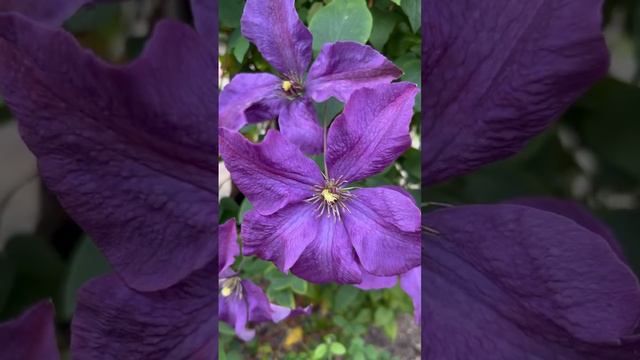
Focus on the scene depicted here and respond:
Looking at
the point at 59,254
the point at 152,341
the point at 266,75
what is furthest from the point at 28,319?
the point at 59,254

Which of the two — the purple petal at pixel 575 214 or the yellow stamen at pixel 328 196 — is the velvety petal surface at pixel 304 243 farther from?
the purple petal at pixel 575 214

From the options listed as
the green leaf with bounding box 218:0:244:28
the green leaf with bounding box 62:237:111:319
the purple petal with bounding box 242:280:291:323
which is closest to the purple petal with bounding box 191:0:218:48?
the green leaf with bounding box 218:0:244:28

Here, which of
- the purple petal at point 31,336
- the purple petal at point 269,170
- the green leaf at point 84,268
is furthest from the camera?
the green leaf at point 84,268

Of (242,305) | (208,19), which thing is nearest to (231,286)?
(242,305)

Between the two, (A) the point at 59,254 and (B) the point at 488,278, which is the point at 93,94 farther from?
(A) the point at 59,254

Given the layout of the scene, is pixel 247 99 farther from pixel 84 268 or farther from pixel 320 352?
pixel 84 268

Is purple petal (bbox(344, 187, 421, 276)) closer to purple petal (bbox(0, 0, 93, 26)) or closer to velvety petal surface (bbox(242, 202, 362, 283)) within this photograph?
velvety petal surface (bbox(242, 202, 362, 283))

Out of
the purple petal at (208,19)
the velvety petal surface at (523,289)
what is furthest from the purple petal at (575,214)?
the purple petal at (208,19)

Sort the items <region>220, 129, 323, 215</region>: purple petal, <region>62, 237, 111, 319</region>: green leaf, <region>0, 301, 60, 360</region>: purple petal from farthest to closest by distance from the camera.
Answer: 1. <region>62, 237, 111, 319</region>: green leaf
2. <region>0, 301, 60, 360</region>: purple petal
3. <region>220, 129, 323, 215</region>: purple petal
